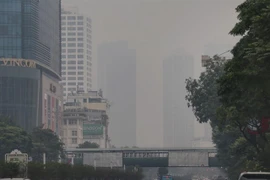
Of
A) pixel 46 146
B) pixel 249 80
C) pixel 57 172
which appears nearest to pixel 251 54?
pixel 249 80

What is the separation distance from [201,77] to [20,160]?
86.1 feet

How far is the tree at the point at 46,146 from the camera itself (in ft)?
582

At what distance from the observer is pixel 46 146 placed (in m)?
187

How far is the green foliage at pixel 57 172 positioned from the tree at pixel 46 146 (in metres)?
18.0

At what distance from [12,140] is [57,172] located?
39753 millimetres

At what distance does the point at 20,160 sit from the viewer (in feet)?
348

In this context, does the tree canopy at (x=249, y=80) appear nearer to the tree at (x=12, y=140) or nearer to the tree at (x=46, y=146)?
the tree at (x=12, y=140)

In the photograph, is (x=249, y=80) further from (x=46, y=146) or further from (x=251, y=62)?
(x=46, y=146)

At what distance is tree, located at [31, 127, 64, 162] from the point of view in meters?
177

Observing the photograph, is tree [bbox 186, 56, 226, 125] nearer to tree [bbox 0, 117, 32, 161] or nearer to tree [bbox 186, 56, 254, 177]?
tree [bbox 186, 56, 254, 177]

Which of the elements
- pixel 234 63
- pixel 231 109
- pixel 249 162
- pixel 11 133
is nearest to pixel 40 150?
pixel 11 133

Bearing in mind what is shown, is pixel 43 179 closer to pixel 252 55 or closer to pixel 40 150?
pixel 40 150

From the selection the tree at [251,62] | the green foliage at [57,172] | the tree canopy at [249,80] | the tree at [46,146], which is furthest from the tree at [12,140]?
the tree at [251,62]

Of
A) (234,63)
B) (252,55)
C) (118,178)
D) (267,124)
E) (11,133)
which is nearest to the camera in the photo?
(252,55)
